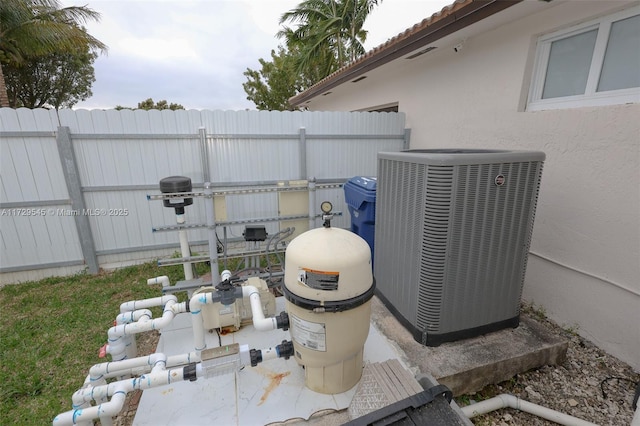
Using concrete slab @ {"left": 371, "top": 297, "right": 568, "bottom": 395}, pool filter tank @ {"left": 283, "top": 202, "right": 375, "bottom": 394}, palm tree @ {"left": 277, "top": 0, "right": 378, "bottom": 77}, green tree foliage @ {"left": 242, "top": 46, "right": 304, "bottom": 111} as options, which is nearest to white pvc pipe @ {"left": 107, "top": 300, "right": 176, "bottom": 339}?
pool filter tank @ {"left": 283, "top": 202, "right": 375, "bottom": 394}

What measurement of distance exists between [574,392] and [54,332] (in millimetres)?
4924

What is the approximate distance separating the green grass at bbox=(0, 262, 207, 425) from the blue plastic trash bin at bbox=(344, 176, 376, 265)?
264 cm

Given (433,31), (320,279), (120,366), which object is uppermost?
(433,31)

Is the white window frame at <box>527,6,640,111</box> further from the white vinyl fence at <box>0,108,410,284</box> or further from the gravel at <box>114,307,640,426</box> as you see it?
the white vinyl fence at <box>0,108,410,284</box>

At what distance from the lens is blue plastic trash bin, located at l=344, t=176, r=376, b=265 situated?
3250 millimetres

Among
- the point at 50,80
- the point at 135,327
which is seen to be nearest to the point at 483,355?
the point at 135,327

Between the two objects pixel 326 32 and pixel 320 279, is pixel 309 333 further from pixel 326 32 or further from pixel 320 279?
pixel 326 32

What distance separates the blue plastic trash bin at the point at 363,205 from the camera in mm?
3250

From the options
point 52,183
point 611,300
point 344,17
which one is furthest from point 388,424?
point 344,17

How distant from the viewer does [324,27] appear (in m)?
10.8

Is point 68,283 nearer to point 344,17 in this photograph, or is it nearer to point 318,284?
point 318,284

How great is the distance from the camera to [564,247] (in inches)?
106

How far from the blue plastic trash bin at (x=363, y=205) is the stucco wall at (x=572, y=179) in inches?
66.0

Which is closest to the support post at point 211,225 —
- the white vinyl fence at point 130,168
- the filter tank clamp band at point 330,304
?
the white vinyl fence at point 130,168
